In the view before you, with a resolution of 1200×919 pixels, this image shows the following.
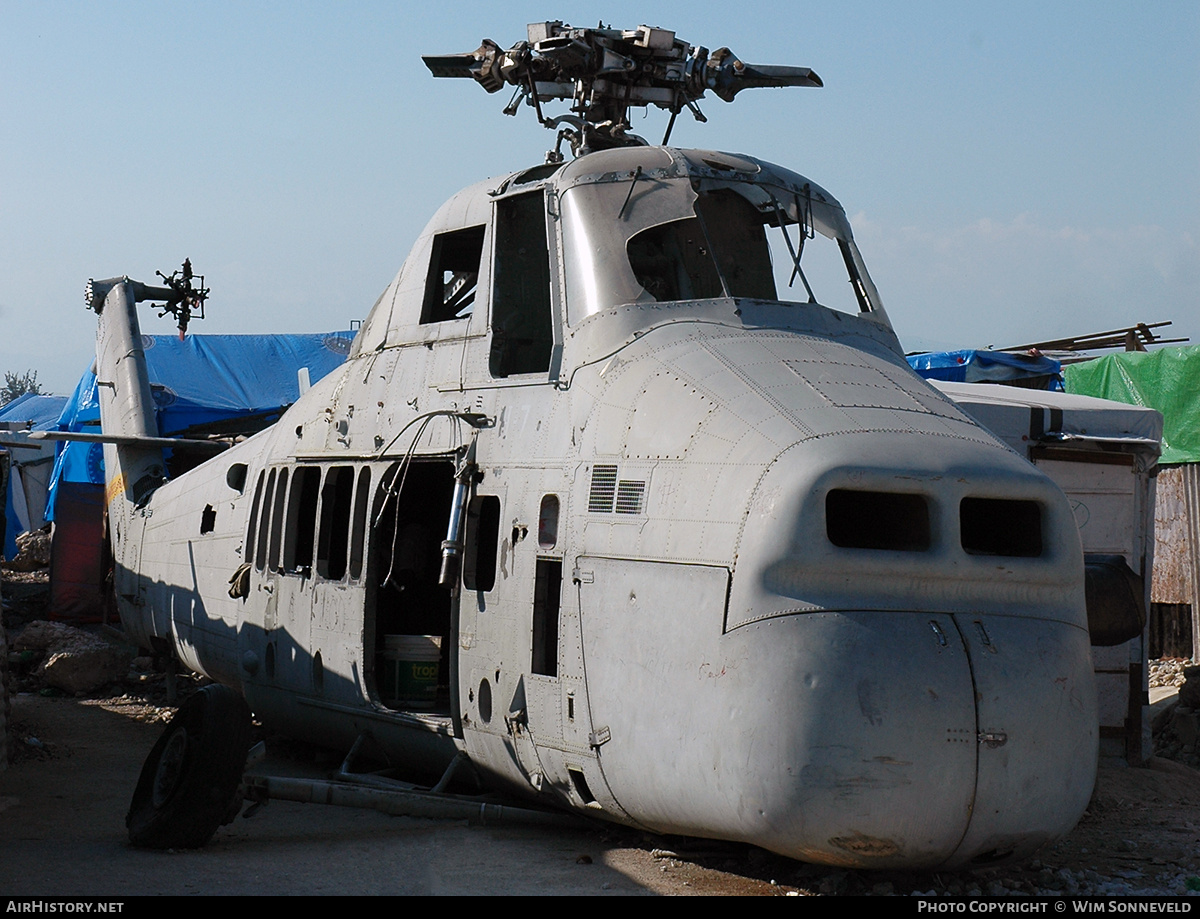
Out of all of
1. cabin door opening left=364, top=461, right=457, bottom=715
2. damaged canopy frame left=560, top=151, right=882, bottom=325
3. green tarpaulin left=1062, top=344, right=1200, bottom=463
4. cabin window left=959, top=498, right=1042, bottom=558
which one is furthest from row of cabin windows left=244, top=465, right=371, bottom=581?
green tarpaulin left=1062, top=344, right=1200, bottom=463

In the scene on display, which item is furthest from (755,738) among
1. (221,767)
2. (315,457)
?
(315,457)

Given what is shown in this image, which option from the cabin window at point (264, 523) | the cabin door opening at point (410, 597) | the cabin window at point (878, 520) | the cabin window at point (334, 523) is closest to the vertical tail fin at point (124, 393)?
the cabin window at point (264, 523)

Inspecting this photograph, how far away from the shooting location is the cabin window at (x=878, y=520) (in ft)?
16.7

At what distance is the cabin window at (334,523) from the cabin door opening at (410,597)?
388 millimetres

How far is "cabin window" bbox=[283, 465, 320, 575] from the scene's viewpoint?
8750 mm

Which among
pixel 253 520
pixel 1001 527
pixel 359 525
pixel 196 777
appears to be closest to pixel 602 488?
pixel 1001 527

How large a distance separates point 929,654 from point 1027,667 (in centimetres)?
45

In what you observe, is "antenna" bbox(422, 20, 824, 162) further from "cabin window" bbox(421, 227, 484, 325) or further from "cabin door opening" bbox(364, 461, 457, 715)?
"cabin door opening" bbox(364, 461, 457, 715)

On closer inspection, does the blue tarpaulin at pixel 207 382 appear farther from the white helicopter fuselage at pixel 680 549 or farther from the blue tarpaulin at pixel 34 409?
the white helicopter fuselage at pixel 680 549

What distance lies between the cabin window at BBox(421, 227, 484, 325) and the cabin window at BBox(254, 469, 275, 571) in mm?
1935

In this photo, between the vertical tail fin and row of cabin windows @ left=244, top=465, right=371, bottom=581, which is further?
the vertical tail fin

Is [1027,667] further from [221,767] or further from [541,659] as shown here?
[221,767]

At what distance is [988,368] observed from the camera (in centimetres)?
1591

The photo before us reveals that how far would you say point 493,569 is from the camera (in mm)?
6844
